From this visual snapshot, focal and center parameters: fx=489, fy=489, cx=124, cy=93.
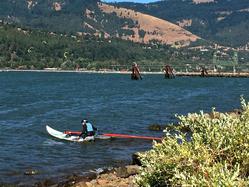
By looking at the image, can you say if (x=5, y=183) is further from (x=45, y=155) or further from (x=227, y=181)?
(x=227, y=181)

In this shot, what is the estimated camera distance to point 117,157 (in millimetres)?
39844

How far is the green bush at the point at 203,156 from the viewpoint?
1113 centimetres

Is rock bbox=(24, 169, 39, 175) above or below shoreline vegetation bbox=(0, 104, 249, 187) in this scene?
below

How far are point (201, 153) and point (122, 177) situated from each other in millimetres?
16497

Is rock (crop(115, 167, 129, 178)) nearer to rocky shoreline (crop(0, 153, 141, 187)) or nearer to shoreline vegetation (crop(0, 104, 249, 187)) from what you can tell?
rocky shoreline (crop(0, 153, 141, 187))

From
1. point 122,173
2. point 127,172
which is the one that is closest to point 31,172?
point 122,173

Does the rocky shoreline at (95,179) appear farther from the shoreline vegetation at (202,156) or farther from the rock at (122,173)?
the shoreline vegetation at (202,156)

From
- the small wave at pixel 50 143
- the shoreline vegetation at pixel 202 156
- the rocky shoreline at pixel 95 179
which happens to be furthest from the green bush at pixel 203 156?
the small wave at pixel 50 143

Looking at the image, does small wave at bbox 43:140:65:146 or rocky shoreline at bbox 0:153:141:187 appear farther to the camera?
small wave at bbox 43:140:65:146

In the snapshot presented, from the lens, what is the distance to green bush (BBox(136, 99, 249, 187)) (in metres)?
Result: 11.1

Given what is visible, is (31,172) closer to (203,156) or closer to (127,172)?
(127,172)

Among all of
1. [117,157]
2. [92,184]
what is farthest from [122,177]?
[117,157]

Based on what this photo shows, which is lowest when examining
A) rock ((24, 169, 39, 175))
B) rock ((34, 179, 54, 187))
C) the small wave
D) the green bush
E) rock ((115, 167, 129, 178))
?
the small wave

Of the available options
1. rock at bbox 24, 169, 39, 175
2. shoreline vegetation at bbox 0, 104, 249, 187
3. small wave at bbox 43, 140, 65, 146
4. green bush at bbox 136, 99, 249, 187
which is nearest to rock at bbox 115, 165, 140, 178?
rock at bbox 24, 169, 39, 175
